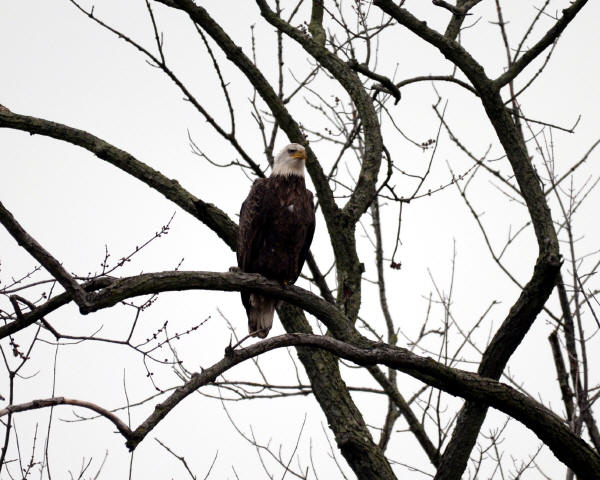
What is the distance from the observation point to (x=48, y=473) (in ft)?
10.7

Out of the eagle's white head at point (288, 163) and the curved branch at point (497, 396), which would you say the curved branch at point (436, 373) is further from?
the eagle's white head at point (288, 163)

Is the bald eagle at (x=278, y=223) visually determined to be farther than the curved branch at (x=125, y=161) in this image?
Yes

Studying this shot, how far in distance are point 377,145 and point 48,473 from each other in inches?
116

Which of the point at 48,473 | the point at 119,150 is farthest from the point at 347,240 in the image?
the point at 48,473

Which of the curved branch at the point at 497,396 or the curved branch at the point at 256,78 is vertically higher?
the curved branch at the point at 256,78

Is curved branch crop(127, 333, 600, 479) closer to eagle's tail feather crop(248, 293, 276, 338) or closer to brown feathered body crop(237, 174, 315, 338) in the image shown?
brown feathered body crop(237, 174, 315, 338)

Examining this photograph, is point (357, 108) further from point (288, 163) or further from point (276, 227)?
point (276, 227)

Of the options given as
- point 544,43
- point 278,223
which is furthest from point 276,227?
point 544,43

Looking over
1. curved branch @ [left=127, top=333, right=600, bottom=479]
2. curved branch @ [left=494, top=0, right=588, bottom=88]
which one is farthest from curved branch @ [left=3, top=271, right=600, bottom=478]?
curved branch @ [left=494, top=0, right=588, bottom=88]

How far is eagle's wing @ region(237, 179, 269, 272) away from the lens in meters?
5.27

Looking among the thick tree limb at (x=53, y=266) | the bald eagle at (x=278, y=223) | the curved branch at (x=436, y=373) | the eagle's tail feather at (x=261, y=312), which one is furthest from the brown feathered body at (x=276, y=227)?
the thick tree limb at (x=53, y=266)

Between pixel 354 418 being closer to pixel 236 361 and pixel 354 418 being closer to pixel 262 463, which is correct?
pixel 262 463

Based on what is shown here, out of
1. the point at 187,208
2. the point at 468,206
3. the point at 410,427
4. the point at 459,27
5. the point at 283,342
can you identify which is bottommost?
the point at 283,342

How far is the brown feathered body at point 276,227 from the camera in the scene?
529 centimetres
